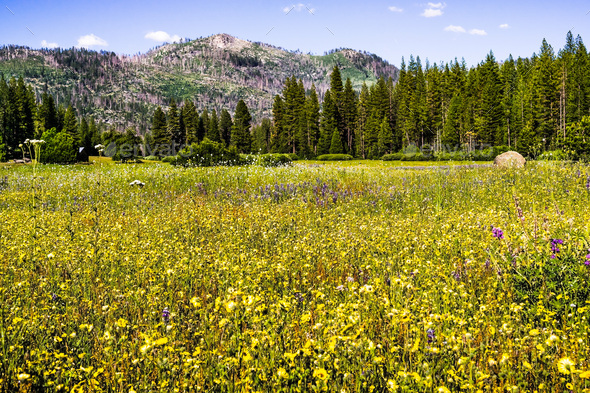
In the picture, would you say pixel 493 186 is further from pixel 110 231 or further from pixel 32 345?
pixel 32 345

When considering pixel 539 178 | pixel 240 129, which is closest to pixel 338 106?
pixel 240 129

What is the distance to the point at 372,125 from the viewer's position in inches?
2574

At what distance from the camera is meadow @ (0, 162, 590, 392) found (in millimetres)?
2203

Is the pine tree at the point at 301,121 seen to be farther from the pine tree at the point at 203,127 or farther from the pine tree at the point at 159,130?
the pine tree at the point at 159,130

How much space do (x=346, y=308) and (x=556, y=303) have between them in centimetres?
187

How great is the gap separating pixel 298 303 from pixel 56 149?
149ft

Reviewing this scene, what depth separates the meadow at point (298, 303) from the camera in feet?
7.23

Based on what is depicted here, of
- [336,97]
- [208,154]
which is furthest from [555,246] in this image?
[336,97]

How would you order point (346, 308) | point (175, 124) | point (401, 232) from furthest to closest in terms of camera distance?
point (175, 124), point (401, 232), point (346, 308)

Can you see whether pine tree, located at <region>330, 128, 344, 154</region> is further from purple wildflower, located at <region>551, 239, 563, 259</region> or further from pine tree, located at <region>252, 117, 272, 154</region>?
purple wildflower, located at <region>551, 239, 563, 259</region>

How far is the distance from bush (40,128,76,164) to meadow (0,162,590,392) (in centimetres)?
3679

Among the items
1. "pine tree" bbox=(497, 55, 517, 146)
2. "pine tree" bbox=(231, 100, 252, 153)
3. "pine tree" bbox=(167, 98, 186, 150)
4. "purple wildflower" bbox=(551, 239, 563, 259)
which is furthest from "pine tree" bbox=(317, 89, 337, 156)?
"purple wildflower" bbox=(551, 239, 563, 259)

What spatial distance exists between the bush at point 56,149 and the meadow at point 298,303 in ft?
121

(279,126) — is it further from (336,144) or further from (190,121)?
(190,121)
